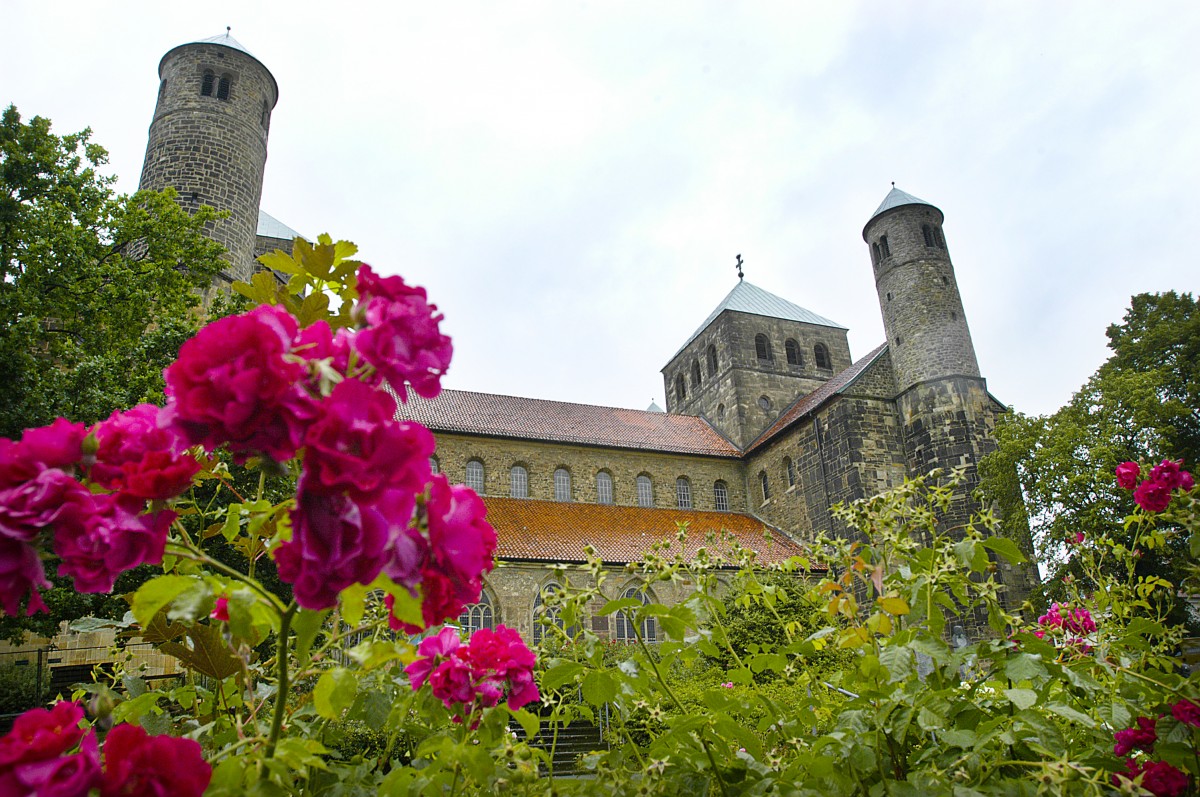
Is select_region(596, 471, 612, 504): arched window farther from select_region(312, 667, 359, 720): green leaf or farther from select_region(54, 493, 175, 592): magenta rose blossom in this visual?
select_region(54, 493, 175, 592): magenta rose blossom

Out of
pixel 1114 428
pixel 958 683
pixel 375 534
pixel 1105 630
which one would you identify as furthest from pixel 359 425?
pixel 1114 428

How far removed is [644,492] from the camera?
28.6 m

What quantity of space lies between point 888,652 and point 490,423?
26.1 meters

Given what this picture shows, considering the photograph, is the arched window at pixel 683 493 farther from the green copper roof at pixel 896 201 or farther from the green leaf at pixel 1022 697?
the green leaf at pixel 1022 697

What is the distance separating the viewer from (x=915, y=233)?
2752 cm

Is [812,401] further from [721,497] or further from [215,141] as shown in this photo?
[215,141]

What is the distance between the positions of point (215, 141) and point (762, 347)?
22653 mm

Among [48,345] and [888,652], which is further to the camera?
[48,345]

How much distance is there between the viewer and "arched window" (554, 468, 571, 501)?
27.4 meters

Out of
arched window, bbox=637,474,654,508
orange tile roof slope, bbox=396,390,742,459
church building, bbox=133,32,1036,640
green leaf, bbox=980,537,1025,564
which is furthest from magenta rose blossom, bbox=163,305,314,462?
arched window, bbox=637,474,654,508

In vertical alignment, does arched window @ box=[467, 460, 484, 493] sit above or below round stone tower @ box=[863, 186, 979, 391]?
below

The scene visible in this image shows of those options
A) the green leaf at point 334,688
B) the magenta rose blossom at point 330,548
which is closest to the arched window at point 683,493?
the green leaf at point 334,688

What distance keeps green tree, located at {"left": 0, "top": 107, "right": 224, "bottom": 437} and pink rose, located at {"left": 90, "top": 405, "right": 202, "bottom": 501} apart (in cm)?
1309

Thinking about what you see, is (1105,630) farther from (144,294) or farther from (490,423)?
(490,423)
